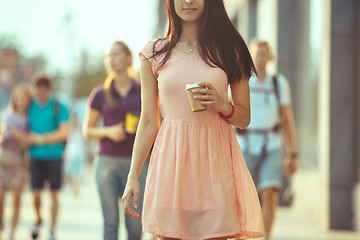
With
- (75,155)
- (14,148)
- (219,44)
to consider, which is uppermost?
(219,44)

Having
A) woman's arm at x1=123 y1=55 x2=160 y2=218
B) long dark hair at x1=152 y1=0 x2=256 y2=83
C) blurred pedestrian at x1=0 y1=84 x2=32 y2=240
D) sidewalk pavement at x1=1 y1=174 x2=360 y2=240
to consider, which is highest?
long dark hair at x1=152 y1=0 x2=256 y2=83

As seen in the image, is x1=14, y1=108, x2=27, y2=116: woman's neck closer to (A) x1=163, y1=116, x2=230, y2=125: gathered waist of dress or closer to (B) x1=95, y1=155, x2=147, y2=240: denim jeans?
(B) x1=95, y1=155, x2=147, y2=240: denim jeans

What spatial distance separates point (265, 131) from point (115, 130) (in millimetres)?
1680

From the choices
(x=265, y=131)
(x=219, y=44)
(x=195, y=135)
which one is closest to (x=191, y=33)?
(x=219, y=44)

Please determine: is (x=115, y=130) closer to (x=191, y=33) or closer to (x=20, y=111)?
(x=191, y=33)

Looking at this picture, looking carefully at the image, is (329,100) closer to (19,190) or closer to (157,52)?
(19,190)

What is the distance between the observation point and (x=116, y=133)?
5.96m

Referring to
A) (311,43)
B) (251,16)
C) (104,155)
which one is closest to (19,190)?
(104,155)

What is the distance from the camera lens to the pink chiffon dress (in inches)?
135

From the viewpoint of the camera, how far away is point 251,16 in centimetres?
1805

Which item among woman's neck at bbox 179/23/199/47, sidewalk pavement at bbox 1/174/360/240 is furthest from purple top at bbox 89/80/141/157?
sidewalk pavement at bbox 1/174/360/240

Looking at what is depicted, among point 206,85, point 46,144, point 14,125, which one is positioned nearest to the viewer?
point 206,85

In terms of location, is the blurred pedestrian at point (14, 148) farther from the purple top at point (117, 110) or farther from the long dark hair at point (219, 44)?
the long dark hair at point (219, 44)

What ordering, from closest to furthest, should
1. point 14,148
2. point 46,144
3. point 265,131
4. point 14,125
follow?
point 265,131, point 46,144, point 14,125, point 14,148
